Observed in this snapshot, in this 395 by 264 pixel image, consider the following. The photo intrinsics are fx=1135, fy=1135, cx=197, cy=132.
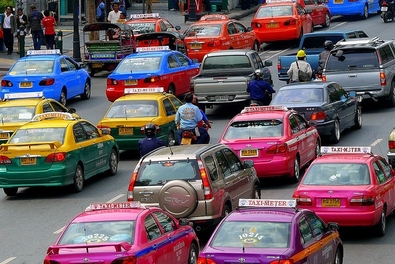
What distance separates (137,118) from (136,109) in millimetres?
363

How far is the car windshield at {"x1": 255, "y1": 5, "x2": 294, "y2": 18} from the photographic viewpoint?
137ft

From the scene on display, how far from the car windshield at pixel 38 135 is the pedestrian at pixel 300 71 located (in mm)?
8767

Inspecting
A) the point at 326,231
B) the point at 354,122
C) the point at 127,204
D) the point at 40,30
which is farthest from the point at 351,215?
the point at 40,30

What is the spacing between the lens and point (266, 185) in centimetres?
2205

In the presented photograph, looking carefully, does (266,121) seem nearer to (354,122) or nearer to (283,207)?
(354,122)

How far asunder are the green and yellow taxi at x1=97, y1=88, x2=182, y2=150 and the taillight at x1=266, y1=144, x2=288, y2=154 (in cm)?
407

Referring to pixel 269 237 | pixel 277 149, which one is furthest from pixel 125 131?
pixel 269 237

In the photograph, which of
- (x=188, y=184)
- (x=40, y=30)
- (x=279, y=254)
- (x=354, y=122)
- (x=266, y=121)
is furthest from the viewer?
(x=40, y=30)

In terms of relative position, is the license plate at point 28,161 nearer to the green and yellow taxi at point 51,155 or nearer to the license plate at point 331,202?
the green and yellow taxi at point 51,155

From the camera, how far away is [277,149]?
69.9 feet

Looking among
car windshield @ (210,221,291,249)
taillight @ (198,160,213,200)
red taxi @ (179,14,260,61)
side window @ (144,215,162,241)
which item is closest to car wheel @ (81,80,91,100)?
red taxi @ (179,14,260,61)

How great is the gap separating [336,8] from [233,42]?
11.9 m

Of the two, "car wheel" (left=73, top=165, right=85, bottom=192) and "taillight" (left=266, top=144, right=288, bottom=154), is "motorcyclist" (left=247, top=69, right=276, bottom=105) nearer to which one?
"taillight" (left=266, top=144, right=288, bottom=154)

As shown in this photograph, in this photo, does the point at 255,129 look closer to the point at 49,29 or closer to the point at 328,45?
the point at 328,45
